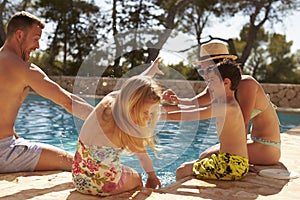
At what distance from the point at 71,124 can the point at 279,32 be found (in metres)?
12.0

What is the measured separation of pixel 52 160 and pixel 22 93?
569 millimetres

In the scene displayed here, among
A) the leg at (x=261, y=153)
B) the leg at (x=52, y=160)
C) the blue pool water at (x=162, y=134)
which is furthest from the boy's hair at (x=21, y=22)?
the leg at (x=261, y=153)

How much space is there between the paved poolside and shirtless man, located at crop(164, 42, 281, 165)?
36 centimetres

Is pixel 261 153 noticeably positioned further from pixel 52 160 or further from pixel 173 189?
pixel 52 160

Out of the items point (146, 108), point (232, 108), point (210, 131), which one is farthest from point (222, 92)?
point (210, 131)

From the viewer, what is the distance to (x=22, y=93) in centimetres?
282

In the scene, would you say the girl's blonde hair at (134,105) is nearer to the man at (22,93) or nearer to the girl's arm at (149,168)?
the girl's arm at (149,168)

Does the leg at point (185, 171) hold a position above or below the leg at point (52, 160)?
below

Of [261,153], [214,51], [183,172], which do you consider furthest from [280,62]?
[183,172]

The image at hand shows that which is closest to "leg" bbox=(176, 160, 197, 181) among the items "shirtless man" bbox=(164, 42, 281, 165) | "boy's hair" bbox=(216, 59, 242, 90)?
"shirtless man" bbox=(164, 42, 281, 165)

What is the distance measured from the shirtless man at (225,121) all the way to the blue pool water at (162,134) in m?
0.32

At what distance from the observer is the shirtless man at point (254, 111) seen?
3.01 metres

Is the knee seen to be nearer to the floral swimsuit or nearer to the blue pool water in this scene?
the blue pool water

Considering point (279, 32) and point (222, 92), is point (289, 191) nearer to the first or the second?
point (222, 92)
